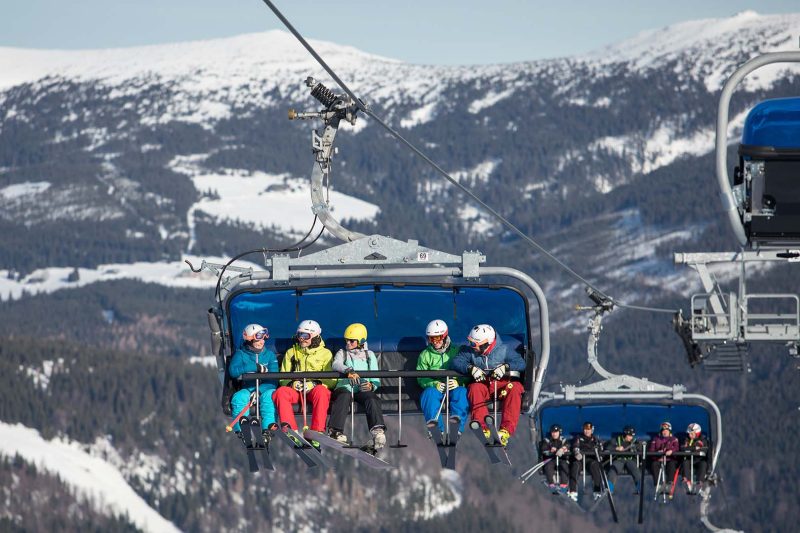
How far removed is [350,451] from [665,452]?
1392 centimetres

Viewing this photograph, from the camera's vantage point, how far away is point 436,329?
2959 centimetres

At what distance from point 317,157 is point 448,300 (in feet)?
9.46

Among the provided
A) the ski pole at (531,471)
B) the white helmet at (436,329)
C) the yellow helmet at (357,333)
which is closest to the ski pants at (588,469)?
the ski pole at (531,471)

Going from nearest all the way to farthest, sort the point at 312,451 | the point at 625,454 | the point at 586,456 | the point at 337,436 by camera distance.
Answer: the point at 312,451
the point at 337,436
the point at 625,454
the point at 586,456

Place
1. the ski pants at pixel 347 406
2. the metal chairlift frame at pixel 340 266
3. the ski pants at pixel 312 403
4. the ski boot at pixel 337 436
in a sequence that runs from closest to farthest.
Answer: the ski boot at pixel 337 436 → the metal chairlift frame at pixel 340 266 → the ski pants at pixel 347 406 → the ski pants at pixel 312 403

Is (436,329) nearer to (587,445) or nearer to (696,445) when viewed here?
(587,445)

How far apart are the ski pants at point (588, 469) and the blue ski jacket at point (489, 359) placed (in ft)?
34.4

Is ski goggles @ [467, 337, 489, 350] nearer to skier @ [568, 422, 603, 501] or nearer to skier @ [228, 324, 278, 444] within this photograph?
skier @ [228, 324, 278, 444]

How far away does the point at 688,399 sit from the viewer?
125ft

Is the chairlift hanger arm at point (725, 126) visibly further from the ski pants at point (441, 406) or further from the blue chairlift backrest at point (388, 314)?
the blue chairlift backrest at point (388, 314)

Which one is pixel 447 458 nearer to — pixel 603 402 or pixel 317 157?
pixel 317 157

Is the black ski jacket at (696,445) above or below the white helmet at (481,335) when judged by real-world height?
below

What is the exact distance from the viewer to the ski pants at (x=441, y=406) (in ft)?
95.7

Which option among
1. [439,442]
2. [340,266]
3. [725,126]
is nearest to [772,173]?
[725,126]
